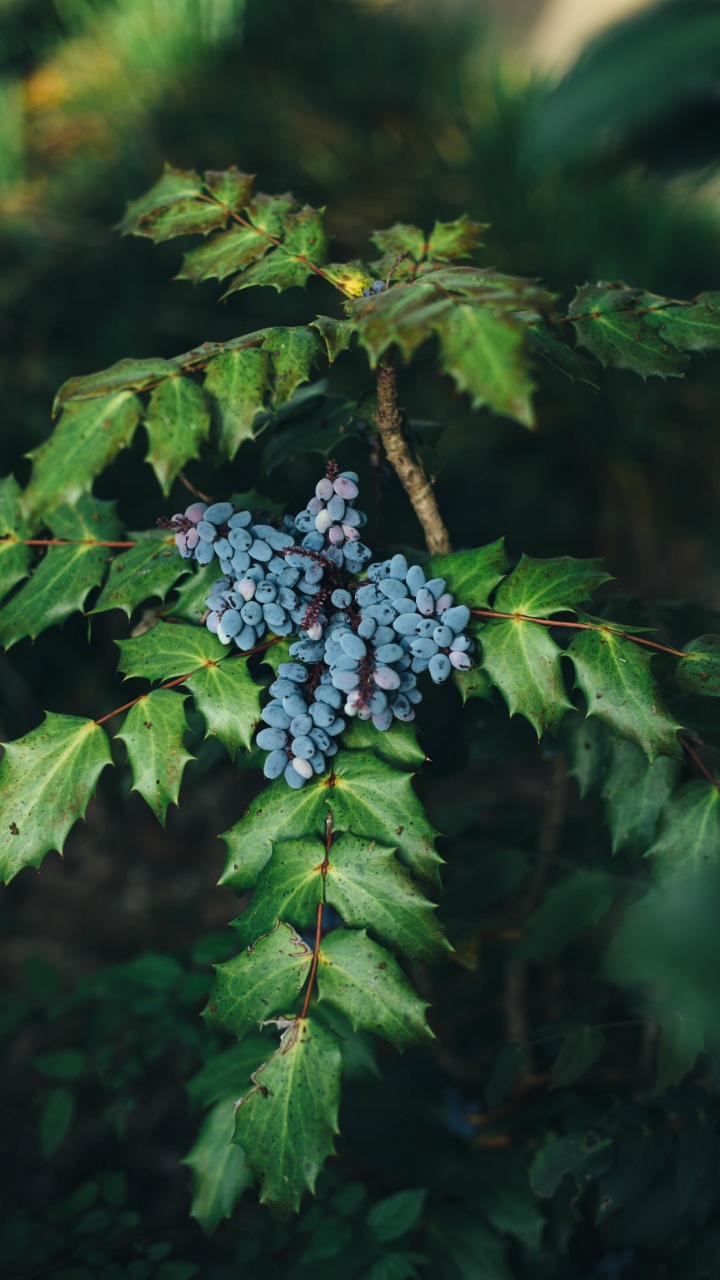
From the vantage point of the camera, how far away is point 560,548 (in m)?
1.80

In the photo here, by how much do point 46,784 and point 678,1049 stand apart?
50cm

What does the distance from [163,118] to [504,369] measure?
1.69 m

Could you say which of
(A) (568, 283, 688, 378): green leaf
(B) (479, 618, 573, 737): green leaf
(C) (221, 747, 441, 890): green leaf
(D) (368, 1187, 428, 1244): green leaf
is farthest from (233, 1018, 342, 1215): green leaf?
(A) (568, 283, 688, 378): green leaf

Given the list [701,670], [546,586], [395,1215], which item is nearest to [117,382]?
[546,586]

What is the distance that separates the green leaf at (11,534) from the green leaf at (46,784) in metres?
0.15

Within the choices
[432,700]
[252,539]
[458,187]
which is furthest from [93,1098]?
[458,187]

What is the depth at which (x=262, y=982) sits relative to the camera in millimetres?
500

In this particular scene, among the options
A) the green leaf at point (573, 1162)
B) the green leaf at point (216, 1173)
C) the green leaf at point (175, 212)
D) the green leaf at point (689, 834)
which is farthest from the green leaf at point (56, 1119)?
the green leaf at point (175, 212)

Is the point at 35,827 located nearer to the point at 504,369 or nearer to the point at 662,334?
the point at 504,369

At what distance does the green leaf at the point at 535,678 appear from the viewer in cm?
52

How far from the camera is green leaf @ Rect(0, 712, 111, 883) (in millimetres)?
524

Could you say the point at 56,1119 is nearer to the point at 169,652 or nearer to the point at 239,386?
the point at 169,652

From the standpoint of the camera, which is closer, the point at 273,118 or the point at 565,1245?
the point at 565,1245

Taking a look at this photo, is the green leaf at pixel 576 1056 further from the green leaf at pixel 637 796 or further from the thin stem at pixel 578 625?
the thin stem at pixel 578 625
